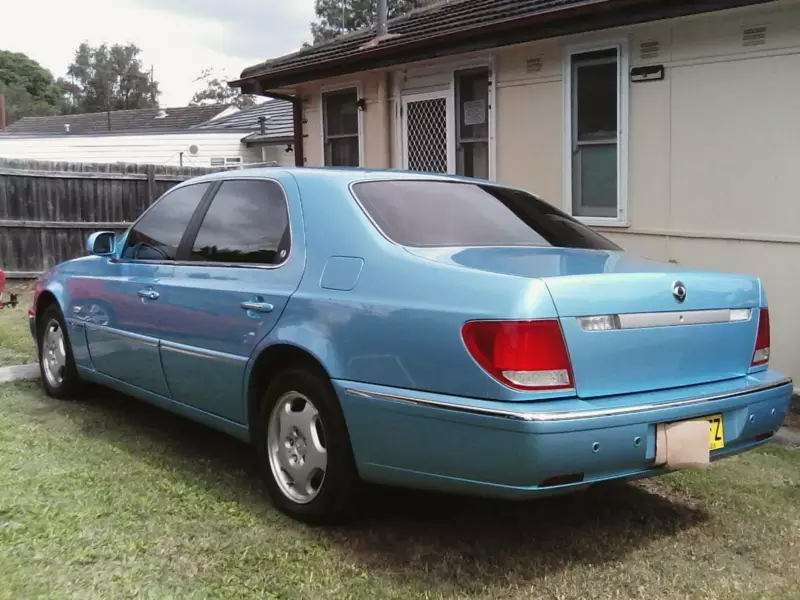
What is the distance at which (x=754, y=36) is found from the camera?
6402 mm

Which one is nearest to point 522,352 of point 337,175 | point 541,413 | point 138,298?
point 541,413

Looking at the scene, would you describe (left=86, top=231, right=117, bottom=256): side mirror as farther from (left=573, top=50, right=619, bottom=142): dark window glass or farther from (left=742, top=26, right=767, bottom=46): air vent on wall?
(left=742, top=26, right=767, bottom=46): air vent on wall

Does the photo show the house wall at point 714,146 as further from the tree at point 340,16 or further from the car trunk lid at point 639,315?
the tree at point 340,16

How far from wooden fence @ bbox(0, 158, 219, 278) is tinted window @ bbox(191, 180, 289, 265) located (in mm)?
10057

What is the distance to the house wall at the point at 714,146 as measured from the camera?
247 inches

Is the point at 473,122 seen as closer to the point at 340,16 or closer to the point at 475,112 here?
the point at 475,112

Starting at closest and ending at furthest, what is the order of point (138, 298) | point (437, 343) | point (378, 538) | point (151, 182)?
point (437, 343) → point (378, 538) → point (138, 298) → point (151, 182)

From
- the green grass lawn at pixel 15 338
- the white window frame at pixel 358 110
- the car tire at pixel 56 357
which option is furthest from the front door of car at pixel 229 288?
the white window frame at pixel 358 110

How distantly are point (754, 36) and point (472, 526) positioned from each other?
4710 millimetres

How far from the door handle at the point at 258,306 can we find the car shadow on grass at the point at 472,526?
928mm

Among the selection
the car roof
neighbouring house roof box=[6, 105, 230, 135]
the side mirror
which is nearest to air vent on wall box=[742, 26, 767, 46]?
the car roof

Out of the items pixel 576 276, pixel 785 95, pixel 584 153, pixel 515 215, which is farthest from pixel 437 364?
pixel 584 153

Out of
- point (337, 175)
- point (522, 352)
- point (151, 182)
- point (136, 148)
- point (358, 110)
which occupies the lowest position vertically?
point (522, 352)

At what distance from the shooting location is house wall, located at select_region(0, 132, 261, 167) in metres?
24.1
